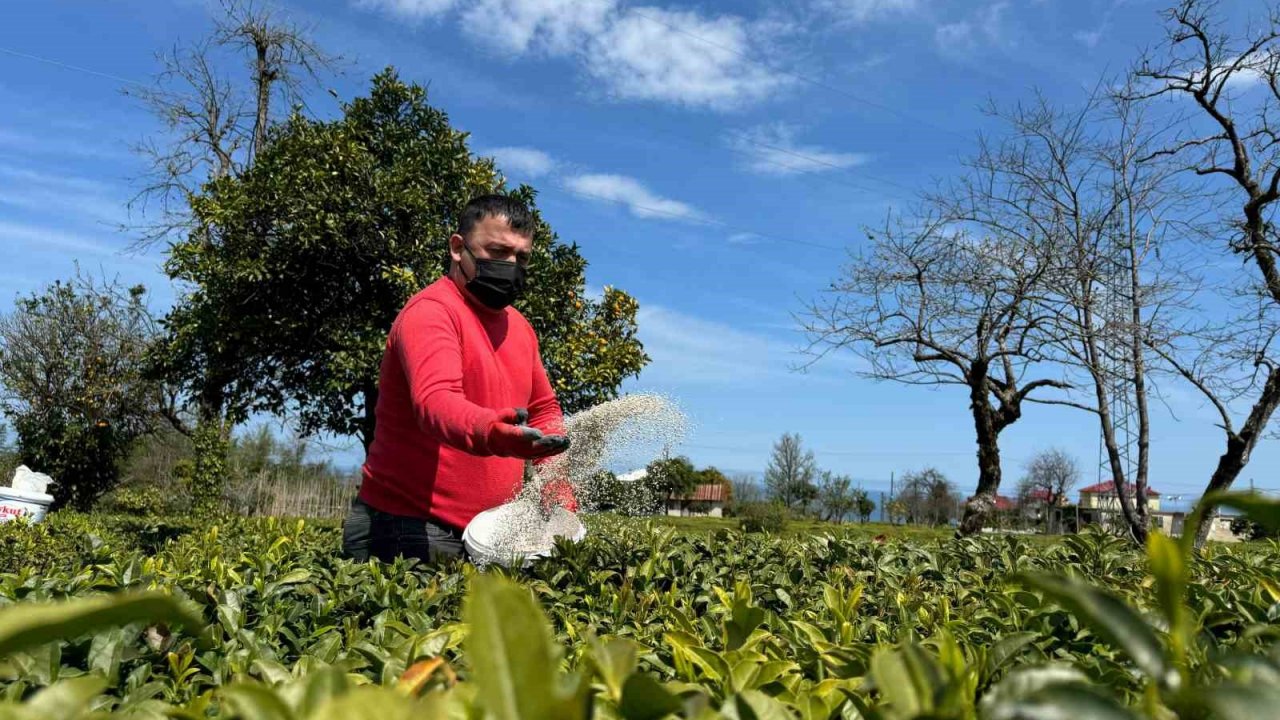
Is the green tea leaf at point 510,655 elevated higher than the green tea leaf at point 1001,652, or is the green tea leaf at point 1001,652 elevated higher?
the green tea leaf at point 510,655

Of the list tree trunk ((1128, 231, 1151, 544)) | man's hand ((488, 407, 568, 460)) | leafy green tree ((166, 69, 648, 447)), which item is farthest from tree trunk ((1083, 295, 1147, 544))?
man's hand ((488, 407, 568, 460))

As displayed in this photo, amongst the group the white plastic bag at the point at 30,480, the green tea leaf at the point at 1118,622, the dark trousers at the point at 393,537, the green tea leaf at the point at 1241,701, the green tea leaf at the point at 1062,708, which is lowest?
the white plastic bag at the point at 30,480

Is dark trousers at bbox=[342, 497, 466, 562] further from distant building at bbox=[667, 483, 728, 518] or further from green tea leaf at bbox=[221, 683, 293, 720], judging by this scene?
distant building at bbox=[667, 483, 728, 518]

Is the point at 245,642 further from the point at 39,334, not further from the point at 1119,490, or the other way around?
the point at 39,334

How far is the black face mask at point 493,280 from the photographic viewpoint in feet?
11.3

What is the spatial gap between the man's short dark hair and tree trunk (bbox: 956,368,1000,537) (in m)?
10.7

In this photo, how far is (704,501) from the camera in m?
41.0

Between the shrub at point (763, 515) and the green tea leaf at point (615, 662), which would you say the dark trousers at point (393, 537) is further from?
the shrub at point (763, 515)

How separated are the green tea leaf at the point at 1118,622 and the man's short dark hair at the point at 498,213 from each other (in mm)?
3129

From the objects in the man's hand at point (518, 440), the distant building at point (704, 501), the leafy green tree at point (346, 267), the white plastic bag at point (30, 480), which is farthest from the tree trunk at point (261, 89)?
the distant building at point (704, 501)

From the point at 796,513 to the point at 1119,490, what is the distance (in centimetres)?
2534

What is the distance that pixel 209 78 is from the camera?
63.3ft

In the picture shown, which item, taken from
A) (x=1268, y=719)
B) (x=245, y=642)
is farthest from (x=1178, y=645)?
(x=245, y=642)

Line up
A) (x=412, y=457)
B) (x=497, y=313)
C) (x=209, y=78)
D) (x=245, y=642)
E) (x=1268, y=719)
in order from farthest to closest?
1. (x=209, y=78)
2. (x=497, y=313)
3. (x=412, y=457)
4. (x=245, y=642)
5. (x=1268, y=719)
